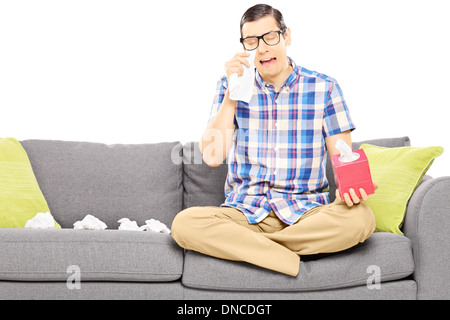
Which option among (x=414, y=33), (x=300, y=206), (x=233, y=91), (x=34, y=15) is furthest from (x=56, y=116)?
(x=414, y=33)

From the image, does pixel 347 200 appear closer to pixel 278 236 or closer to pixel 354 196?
pixel 354 196

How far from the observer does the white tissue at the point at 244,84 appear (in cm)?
193

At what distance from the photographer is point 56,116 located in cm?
278

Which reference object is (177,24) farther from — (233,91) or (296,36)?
(233,91)

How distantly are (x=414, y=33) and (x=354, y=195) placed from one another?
1542 mm

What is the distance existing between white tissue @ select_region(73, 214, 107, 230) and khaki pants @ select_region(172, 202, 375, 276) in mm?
565

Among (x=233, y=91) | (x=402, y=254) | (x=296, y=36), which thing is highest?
(x=296, y=36)

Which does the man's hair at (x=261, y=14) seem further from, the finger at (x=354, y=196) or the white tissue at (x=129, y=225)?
the white tissue at (x=129, y=225)

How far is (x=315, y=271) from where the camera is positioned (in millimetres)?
1696

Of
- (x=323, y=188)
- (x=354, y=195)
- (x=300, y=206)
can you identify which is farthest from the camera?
(x=323, y=188)

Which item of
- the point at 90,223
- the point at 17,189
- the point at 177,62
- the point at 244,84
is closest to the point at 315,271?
the point at 244,84

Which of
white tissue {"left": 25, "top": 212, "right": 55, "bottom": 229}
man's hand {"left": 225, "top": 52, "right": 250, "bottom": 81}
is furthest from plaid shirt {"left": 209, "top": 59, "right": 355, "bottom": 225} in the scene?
white tissue {"left": 25, "top": 212, "right": 55, "bottom": 229}

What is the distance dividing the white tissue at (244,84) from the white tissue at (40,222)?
3.09 ft

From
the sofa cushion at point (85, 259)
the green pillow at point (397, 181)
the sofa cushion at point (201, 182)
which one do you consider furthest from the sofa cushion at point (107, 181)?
the green pillow at point (397, 181)
